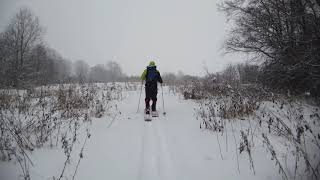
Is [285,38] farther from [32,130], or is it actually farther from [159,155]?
[32,130]

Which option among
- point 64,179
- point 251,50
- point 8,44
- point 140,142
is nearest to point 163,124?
point 140,142

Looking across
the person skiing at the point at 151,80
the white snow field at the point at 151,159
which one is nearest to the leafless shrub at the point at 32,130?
the white snow field at the point at 151,159

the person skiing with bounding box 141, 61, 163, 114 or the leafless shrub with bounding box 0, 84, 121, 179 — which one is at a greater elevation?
the person skiing with bounding box 141, 61, 163, 114

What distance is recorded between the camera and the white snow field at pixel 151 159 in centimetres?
324

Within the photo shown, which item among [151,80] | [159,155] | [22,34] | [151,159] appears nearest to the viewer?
[151,159]

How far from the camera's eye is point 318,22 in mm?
7855

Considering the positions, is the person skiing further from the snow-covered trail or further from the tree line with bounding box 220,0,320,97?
Answer: the tree line with bounding box 220,0,320,97

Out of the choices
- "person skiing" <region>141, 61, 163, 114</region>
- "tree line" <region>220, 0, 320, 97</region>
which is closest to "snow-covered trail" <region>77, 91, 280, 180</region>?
"person skiing" <region>141, 61, 163, 114</region>

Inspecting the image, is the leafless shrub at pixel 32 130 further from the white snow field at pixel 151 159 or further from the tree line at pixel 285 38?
the tree line at pixel 285 38

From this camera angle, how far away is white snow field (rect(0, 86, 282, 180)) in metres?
3.24

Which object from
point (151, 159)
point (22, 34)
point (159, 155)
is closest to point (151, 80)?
point (159, 155)

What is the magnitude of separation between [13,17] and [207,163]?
42.5 metres

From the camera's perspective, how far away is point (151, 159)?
150 inches

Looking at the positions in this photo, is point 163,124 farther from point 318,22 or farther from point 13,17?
point 13,17
